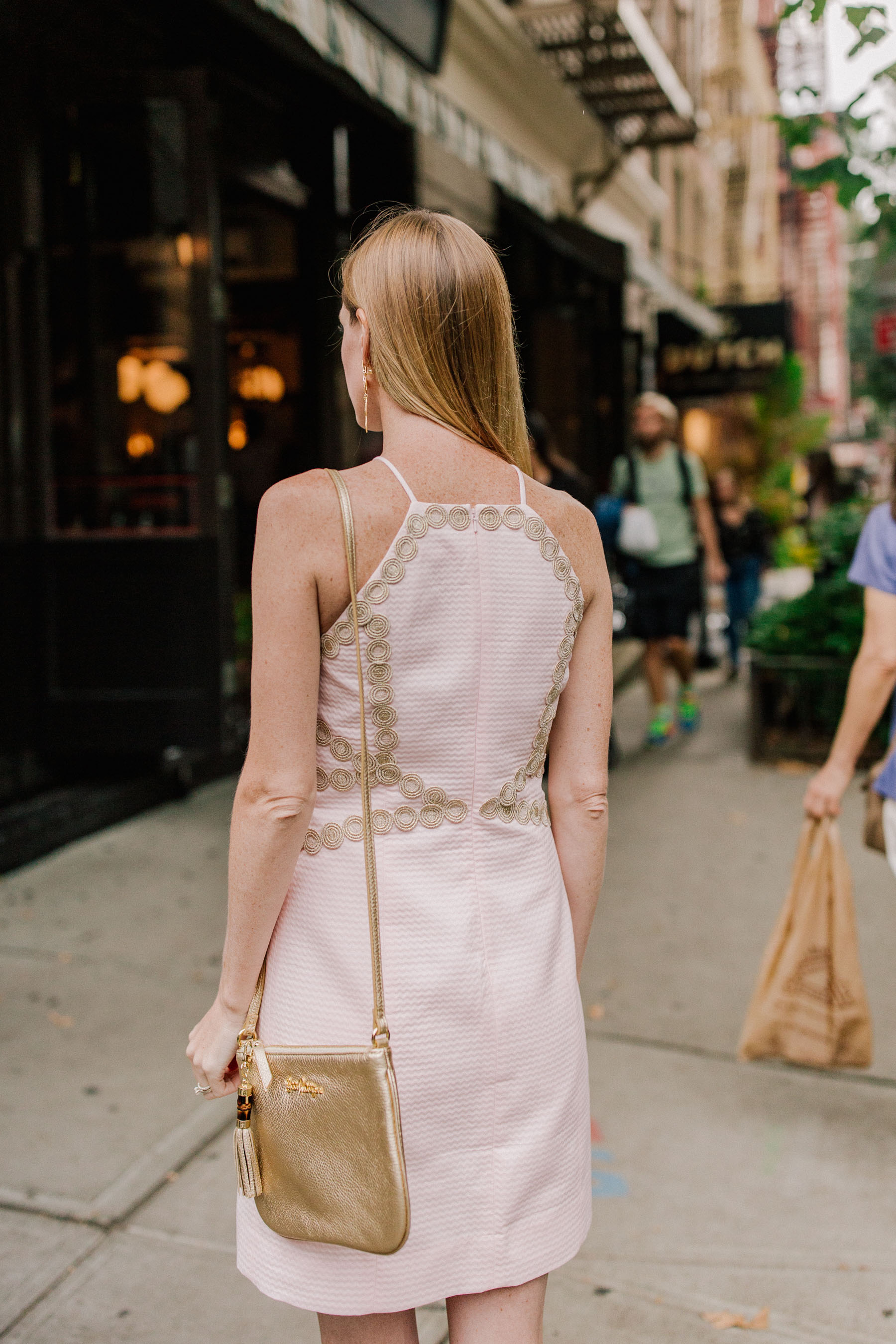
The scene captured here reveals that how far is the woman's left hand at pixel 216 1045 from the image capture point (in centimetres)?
160

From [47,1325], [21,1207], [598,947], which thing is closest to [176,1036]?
[21,1207]

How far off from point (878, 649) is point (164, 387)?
4143mm

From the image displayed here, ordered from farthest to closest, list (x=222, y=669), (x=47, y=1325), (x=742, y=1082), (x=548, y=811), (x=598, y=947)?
(x=222, y=669) < (x=598, y=947) < (x=742, y=1082) < (x=47, y=1325) < (x=548, y=811)

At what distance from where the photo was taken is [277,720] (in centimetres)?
151

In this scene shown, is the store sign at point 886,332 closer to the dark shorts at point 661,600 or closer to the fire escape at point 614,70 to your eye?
the fire escape at point 614,70

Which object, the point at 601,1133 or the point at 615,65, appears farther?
the point at 615,65

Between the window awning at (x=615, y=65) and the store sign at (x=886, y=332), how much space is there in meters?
3.29

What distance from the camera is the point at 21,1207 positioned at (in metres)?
3.03

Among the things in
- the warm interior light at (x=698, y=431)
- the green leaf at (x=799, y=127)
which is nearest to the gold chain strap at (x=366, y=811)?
the green leaf at (x=799, y=127)

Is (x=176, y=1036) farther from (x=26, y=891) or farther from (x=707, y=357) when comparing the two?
(x=707, y=357)

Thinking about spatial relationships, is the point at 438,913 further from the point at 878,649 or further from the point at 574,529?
the point at 878,649

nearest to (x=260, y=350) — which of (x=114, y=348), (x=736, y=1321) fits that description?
(x=114, y=348)

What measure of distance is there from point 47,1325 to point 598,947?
2613 mm

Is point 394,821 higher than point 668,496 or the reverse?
the reverse
